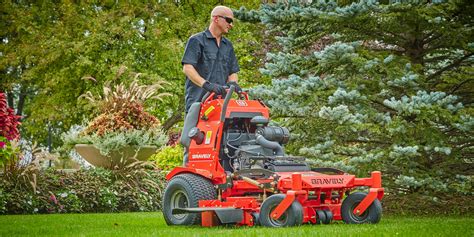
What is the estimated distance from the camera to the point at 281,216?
7469mm

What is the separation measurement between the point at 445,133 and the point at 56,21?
17496 millimetres

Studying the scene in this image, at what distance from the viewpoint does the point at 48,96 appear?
84.4 ft

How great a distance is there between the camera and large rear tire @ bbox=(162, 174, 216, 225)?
8078mm

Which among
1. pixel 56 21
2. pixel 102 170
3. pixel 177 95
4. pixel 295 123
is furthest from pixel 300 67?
pixel 56 21

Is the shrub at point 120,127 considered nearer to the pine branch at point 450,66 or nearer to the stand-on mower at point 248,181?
the stand-on mower at point 248,181

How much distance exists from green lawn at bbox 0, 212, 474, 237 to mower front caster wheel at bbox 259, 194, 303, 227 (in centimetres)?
10

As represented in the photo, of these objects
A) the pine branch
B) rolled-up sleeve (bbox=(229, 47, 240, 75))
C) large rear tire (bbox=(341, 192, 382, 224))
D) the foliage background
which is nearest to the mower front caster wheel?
large rear tire (bbox=(341, 192, 382, 224))

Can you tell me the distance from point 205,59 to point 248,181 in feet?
5.24

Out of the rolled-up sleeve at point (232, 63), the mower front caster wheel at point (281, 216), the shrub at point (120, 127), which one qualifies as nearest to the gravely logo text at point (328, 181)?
the mower front caster wheel at point (281, 216)

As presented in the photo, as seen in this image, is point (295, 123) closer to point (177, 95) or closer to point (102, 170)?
point (102, 170)

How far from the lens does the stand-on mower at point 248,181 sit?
7.48 m

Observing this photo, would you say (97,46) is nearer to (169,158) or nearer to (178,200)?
(169,158)

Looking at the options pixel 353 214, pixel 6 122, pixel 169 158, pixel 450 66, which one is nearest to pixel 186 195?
pixel 353 214

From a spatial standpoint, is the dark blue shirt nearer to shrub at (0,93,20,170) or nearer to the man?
the man
